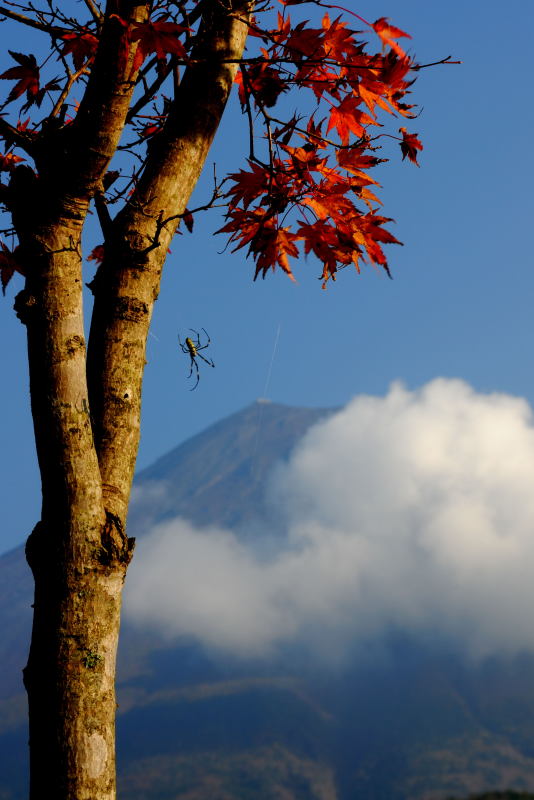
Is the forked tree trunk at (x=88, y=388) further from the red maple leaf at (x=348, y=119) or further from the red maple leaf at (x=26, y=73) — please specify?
the red maple leaf at (x=26, y=73)

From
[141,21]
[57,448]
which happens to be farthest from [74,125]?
[57,448]

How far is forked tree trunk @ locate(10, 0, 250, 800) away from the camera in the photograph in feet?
8.27

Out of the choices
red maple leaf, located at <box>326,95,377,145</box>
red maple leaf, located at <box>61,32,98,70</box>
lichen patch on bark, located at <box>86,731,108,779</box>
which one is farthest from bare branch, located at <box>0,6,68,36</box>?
lichen patch on bark, located at <box>86,731,108,779</box>

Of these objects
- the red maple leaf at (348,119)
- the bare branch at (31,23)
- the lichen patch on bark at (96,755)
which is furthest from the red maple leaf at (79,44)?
the lichen patch on bark at (96,755)

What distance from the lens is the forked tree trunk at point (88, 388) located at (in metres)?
2.52

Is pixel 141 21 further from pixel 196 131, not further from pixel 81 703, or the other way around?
pixel 81 703

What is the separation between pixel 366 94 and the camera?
365cm

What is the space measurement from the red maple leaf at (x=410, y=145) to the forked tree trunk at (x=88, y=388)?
3.53 feet

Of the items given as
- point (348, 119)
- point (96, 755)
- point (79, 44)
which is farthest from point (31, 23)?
point (96, 755)

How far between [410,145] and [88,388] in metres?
2.17

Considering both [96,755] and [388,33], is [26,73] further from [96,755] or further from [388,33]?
[96,755]

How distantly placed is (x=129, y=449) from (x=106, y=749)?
3.39 ft

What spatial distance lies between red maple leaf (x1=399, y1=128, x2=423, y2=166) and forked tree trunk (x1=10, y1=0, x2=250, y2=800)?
1.07m

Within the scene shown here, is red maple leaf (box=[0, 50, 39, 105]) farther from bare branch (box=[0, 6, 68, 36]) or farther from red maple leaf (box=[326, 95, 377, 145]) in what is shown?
red maple leaf (box=[326, 95, 377, 145])
